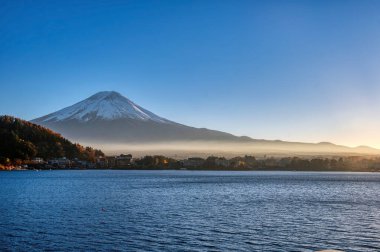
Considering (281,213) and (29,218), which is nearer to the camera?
(29,218)

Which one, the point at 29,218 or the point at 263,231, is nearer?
the point at 263,231

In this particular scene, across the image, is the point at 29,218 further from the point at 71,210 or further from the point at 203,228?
the point at 203,228

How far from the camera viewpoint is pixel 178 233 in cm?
3095

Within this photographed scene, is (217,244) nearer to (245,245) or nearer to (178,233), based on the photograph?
(245,245)

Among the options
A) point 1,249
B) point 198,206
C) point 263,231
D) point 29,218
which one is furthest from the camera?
point 198,206

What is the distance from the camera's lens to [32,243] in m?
27.5

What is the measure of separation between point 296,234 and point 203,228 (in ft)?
22.3

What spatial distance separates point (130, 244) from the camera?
27.5m

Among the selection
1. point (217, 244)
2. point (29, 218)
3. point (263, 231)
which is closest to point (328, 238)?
point (263, 231)

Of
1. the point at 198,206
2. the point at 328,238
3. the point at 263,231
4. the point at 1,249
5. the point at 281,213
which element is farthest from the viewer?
the point at 198,206

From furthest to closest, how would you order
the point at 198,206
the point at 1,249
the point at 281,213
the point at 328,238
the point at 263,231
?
the point at 198,206, the point at 281,213, the point at 263,231, the point at 328,238, the point at 1,249

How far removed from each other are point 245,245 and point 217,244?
1.73m

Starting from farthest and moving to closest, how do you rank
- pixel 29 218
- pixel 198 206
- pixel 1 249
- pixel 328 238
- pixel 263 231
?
pixel 198 206, pixel 29 218, pixel 263 231, pixel 328 238, pixel 1 249

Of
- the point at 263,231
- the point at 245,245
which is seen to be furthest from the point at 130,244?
the point at 263,231
